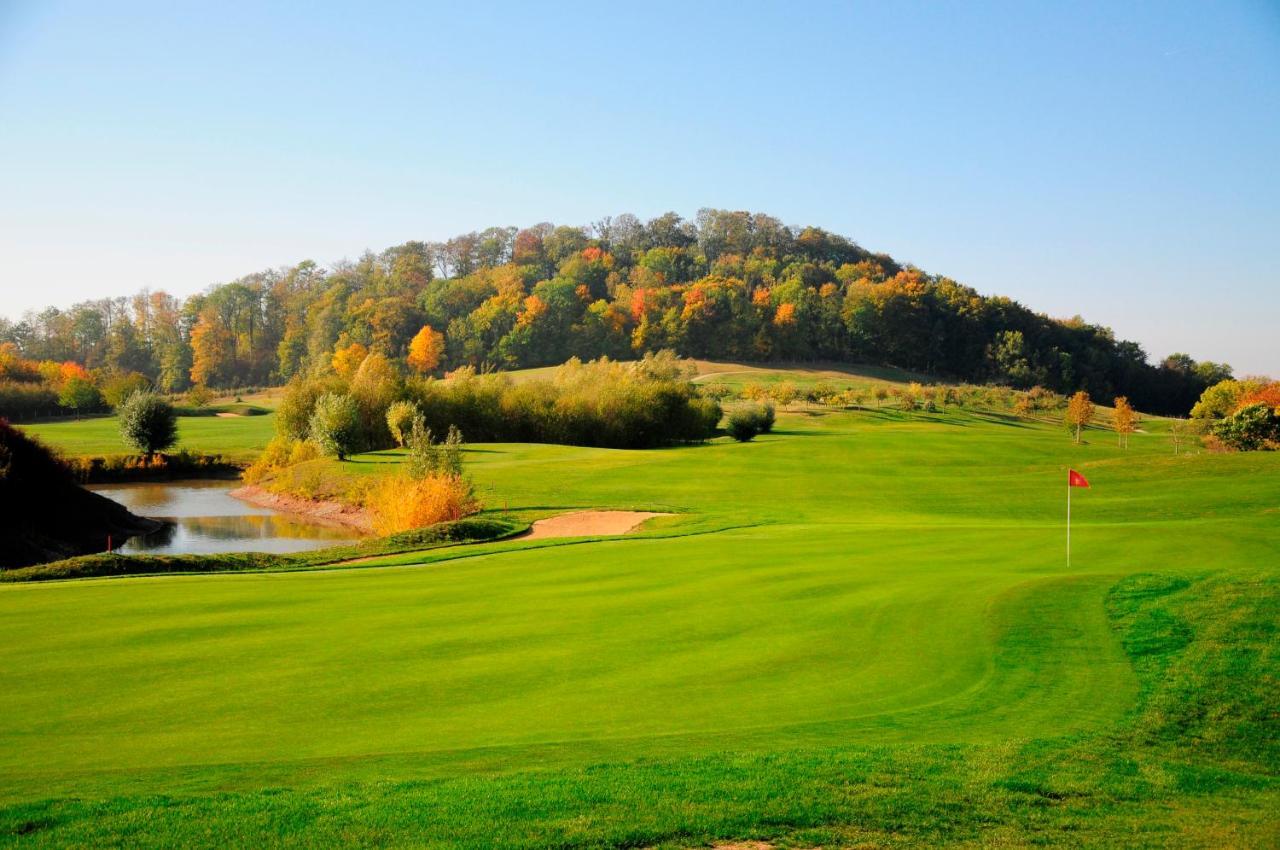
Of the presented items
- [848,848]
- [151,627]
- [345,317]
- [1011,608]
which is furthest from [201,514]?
[345,317]

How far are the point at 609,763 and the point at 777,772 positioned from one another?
4.51 feet

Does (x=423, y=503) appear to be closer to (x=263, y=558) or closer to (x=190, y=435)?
(x=263, y=558)

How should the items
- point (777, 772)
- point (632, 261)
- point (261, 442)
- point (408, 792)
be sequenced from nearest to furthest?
1. point (408, 792)
2. point (777, 772)
3. point (261, 442)
4. point (632, 261)

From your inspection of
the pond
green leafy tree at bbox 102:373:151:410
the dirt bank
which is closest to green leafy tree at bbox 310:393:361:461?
the dirt bank

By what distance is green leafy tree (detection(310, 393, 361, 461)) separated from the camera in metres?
48.4

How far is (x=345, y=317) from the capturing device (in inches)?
4692

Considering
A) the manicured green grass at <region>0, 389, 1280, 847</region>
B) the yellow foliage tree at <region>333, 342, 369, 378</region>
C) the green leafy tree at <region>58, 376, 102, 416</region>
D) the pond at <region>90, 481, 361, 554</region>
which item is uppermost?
the yellow foliage tree at <region>333, 342, 369, 378</region>

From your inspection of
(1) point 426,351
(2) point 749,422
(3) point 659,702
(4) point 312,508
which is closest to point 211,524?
(4) point 312,508

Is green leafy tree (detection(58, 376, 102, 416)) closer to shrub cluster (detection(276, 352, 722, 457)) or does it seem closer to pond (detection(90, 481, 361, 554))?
shrub cluster (detection(276, 352, 722, 457))

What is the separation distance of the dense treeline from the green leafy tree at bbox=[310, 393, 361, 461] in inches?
2407

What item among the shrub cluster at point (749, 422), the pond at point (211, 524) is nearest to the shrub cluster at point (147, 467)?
the pond at point (211, 524)

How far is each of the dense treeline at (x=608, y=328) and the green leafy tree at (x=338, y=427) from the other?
61.1m

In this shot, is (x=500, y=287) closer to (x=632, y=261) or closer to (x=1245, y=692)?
(x=632, y=261)

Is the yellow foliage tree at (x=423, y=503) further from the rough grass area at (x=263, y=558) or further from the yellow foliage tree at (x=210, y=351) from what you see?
the yellow foliage tree at (x=210, y=351)
